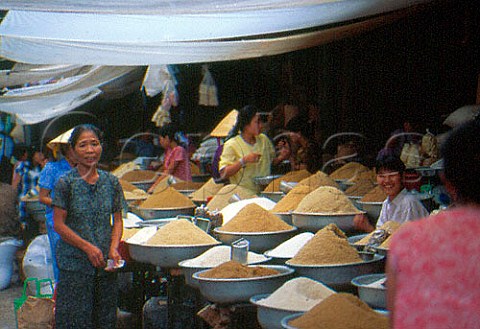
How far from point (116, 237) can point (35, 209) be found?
411cm

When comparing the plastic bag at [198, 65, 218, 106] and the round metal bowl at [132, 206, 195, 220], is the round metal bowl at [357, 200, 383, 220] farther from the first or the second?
the plastic bag at [198, 65, 218, 106]

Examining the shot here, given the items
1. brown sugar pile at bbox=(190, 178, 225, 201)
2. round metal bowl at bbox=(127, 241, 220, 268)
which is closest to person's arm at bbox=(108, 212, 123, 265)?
round metal bowl at bbox=(127, 241, 220, 268)

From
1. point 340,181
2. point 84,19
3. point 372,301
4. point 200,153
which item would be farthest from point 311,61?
point 372,301

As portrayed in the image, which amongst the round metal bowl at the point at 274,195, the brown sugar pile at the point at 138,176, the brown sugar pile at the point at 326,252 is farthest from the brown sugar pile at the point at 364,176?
the brown sugar pile at the point at 138,176

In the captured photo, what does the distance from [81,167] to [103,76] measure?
283 cm

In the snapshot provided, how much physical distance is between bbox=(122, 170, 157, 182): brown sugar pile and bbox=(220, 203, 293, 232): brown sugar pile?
12.5 ft

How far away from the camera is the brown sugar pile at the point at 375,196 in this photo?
11.9 ft

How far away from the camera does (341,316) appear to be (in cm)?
207

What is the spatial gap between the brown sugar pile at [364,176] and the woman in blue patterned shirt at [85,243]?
1.69 metres

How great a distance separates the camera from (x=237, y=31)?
3893 millimetres

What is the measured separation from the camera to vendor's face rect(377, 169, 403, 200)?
333cm

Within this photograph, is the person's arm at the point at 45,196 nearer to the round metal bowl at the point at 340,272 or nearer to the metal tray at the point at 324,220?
the metal tray at the point at 324,220

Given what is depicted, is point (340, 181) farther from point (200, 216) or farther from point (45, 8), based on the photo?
point (45, 8)

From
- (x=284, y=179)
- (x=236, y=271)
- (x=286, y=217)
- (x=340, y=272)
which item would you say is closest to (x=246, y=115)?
(x=284, y=179)
